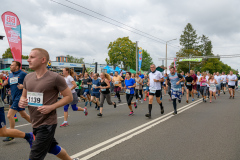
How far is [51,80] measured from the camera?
2.66m

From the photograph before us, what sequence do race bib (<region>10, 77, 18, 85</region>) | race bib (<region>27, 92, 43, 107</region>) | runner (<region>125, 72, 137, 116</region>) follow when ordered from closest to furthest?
race bib (<region>27, 92, 43, 107</region>) → race bib (<region>10, 77, 18, 85</region>) → runner (<region>125, 72, 137, 116</region>)

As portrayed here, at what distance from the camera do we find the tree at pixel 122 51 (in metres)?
50.1

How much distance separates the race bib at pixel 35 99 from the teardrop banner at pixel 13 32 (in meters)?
9.88

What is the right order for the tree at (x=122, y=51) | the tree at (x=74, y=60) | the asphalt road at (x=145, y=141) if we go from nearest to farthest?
the asphalt road at (x=145, y=141)
the tree at (x=122, y=51)
the tree at (x=74, y=60)

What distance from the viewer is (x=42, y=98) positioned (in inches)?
105

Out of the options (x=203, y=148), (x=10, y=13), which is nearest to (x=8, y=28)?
(x=10, y=13)

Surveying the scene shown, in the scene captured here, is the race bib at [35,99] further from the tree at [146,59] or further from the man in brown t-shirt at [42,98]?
the tree at [146,59]

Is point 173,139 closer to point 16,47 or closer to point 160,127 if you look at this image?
point 160,127

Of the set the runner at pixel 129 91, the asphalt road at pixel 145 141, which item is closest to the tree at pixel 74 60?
the runner at pixel 129 91

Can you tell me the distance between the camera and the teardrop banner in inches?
454

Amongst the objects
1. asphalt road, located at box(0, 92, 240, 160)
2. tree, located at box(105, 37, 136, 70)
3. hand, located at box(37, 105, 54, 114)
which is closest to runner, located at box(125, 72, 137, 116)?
asphalt road, located at box(0, 92, 240, 160)

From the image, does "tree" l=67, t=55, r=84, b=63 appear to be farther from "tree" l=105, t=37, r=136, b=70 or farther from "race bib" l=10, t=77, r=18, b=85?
"race bib" l=10, t=77, r=18, b=85

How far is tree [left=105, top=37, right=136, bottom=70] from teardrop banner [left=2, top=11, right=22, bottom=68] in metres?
38.3

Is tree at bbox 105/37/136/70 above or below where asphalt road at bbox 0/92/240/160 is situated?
above
